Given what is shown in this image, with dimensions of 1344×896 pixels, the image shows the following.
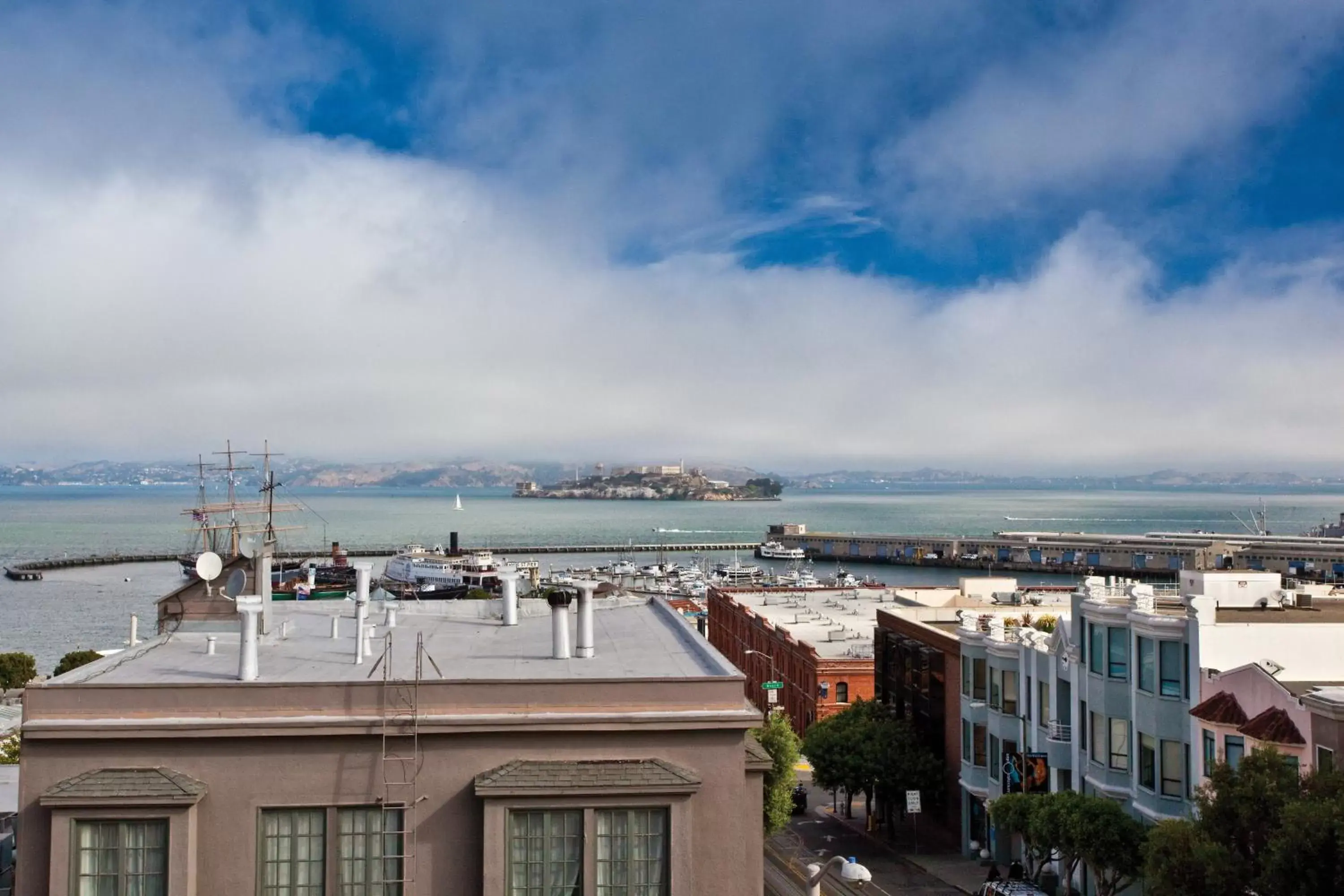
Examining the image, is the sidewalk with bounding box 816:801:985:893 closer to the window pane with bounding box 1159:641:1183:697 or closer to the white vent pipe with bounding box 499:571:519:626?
the window pane with bounding box 1159:641:1183:697

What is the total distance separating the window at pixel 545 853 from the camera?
47.3 ft

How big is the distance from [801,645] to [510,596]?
129 feet

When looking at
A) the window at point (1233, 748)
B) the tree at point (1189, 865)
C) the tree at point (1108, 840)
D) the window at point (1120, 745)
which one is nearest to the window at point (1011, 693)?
the window at point (1120, 745)

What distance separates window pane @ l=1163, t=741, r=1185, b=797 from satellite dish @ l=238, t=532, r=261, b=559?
21.8m

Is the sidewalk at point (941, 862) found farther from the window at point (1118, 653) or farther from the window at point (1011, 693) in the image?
the window at point (1118, 653)

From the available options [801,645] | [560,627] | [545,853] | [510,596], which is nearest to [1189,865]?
[560,627]

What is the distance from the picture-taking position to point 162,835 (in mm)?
14289

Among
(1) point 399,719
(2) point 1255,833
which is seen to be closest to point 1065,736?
(2) point 1255,833

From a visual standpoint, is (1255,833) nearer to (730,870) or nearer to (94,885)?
(730,870)

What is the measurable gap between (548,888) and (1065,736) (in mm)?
23536

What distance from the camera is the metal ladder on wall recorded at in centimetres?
1455

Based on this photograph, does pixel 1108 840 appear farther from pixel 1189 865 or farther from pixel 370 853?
pixel 370 853

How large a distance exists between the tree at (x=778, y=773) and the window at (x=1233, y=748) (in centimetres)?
1332

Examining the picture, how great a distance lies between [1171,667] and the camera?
2906 cm
